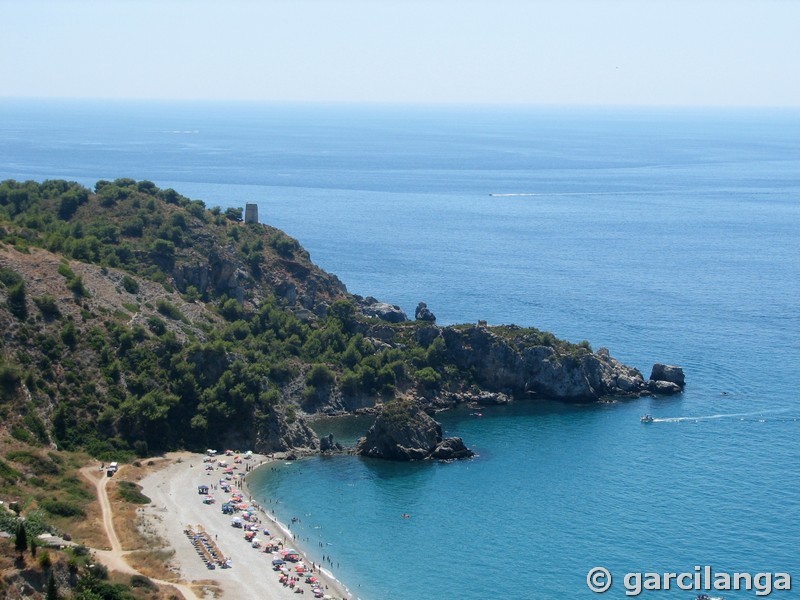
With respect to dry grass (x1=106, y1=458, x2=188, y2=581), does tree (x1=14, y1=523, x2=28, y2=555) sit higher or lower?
higher

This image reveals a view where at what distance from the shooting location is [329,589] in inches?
3000

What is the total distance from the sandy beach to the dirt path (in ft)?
4.46

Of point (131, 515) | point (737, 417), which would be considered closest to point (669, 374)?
point (737, 417)

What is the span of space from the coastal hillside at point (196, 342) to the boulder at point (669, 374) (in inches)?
87.0

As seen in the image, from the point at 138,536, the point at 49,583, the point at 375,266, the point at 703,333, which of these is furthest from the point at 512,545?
the point at 375,266

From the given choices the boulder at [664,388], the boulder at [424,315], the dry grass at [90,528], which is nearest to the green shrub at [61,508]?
the dry grass at [90,528]

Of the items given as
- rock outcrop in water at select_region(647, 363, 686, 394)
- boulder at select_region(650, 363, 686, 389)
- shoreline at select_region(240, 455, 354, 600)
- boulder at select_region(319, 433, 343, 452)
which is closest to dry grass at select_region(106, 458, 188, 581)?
shoreline at select_region(240, 455, 354, 600)

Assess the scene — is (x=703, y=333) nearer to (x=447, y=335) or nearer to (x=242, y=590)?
(x=447, y=335)

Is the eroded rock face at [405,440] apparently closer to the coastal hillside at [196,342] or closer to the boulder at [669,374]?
the coastal hillside at [196,342]

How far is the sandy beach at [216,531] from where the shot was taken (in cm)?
7475

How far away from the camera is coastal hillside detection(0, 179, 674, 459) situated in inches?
3971

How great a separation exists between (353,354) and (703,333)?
49327 mm

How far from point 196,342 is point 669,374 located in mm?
49539

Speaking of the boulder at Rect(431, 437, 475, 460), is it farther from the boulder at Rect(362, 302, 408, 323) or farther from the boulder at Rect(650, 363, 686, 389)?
the boulder at Rect(362, 302, 408, 323)
